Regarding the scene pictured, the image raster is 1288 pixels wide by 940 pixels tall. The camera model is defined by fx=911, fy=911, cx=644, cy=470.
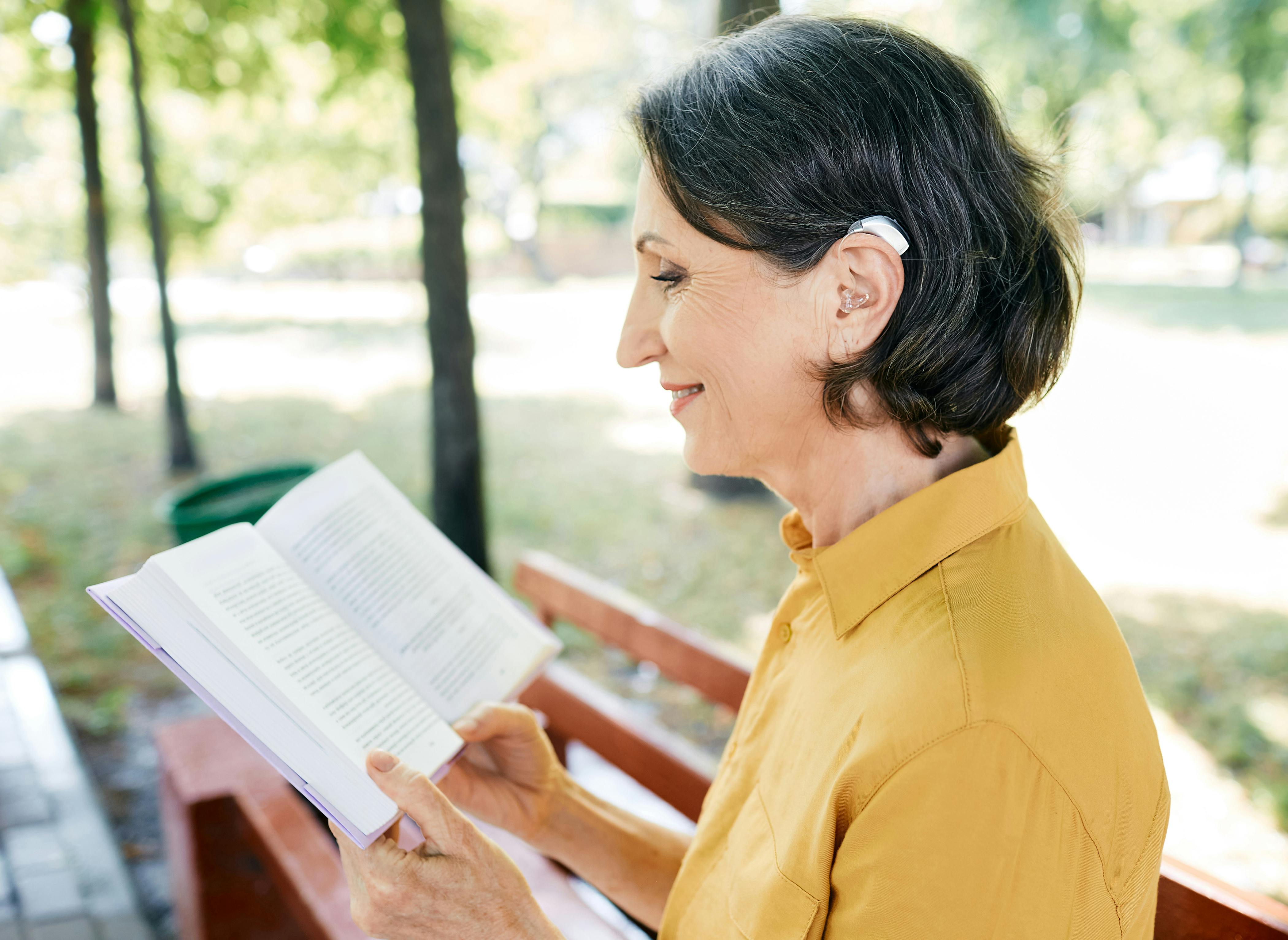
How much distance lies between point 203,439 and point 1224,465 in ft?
32.1

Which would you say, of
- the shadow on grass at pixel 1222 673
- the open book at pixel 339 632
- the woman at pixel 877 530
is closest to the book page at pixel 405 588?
the open book at pixel 339 632

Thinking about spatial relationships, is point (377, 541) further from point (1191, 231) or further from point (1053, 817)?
Result: point (1191, 231)

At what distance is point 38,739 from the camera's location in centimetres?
328

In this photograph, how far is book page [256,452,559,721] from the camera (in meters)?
1.40

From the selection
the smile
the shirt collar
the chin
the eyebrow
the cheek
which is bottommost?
the shirt collar

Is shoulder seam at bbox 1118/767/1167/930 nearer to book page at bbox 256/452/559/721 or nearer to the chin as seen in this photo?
the chin

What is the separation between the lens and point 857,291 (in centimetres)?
114

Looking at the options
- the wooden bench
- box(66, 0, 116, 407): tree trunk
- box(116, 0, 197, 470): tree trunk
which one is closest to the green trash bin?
the wooden bench

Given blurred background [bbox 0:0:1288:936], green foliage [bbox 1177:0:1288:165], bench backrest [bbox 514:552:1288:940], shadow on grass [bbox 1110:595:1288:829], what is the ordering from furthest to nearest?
1. green foliage [bbox 1177:0:1288:165]
2. blurred background [bbox 0:0:1288:936]
3. shadow on grass [bbox 1110:595:1288:829]
4. bench backrest [bbox 514:552:1288:940]

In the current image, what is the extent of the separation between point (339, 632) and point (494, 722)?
11.2 inches

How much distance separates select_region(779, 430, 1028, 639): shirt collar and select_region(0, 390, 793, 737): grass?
11.4 ft

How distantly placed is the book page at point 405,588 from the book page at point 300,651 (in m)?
0.06

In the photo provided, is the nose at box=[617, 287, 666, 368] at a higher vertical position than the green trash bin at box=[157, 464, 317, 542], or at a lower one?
higher

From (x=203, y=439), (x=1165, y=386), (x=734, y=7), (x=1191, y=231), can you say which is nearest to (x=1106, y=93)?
(x=1165, y=386)
